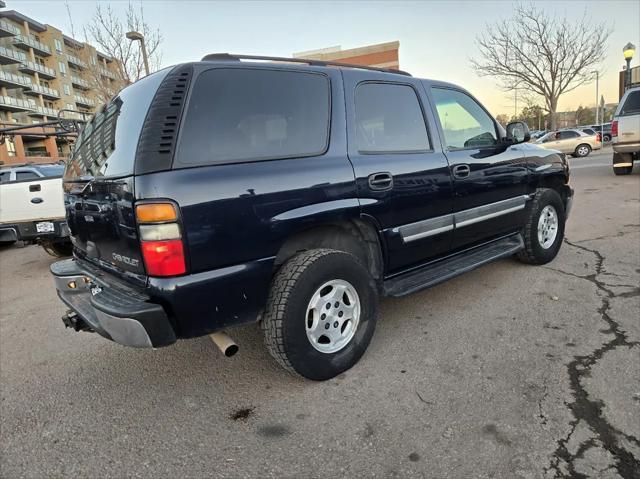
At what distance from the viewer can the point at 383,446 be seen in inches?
83.9

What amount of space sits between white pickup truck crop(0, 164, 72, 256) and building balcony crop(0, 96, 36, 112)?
190 ft

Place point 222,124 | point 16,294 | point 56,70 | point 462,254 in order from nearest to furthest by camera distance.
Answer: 1. point 222,124
2. point 462,254
3. point 16,294
4. point 56,70

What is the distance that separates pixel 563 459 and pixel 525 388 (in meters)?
0.56

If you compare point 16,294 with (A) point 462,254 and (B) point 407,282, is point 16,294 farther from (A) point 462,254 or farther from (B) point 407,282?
(A) point 462,254

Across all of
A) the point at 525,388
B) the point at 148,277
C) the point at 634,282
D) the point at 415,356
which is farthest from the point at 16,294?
the point at 634,282

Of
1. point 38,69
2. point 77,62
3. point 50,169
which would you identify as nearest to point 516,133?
point 50,169

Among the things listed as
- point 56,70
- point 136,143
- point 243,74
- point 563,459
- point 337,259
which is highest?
point 56,70

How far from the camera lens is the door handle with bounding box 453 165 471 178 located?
341 centimetres

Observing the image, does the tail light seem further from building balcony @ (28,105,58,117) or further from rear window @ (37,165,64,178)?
building balcony @ (28,105,58,117)

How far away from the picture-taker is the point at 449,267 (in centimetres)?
349

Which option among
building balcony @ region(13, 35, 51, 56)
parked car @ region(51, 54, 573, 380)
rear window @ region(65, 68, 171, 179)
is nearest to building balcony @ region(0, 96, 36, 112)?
building balcony @ region(13, 35, 51, 56)

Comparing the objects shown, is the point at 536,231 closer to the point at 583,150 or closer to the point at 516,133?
the point at 516,133

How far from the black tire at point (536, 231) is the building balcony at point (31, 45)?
227 feet

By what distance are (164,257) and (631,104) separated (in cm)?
1215
